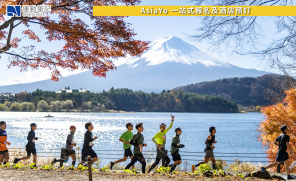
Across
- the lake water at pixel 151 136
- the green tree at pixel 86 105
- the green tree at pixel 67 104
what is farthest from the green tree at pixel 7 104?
the lake water at pixel 151 136

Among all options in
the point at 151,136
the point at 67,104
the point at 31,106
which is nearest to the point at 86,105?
the point at 67,104

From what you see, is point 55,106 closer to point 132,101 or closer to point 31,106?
point 31,106

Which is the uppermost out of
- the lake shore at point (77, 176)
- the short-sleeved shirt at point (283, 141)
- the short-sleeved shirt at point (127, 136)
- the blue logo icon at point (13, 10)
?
the blue logo icon at point (13, 10)

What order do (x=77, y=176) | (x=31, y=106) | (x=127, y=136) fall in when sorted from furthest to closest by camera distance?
(x=31, y=106)
(x=127, y=136)
(x=77, y=176)

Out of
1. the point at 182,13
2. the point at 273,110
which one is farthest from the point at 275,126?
the point at 182,13

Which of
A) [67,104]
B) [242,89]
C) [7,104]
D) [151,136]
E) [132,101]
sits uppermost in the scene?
[242,89]

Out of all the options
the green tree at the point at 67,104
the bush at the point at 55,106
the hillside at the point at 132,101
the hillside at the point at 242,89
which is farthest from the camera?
the hillside at the point at 242,89

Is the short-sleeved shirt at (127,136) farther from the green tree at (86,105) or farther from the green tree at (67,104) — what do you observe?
the green tree at (86,105)

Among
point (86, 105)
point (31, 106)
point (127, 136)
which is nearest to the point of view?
point (127, 136)

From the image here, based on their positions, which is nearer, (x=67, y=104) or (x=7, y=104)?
(x=67, y=104)

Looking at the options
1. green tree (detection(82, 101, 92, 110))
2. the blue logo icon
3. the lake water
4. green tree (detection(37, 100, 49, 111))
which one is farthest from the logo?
green tree (detection(82, 101, 92, 110))

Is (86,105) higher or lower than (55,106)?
higher

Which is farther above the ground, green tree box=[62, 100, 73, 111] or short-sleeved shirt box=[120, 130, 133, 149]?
green tree box=[62, 100, 73, 111]

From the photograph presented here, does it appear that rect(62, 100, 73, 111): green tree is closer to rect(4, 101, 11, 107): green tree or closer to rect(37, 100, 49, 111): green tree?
rect(37, 100, 49, 111): green tree
